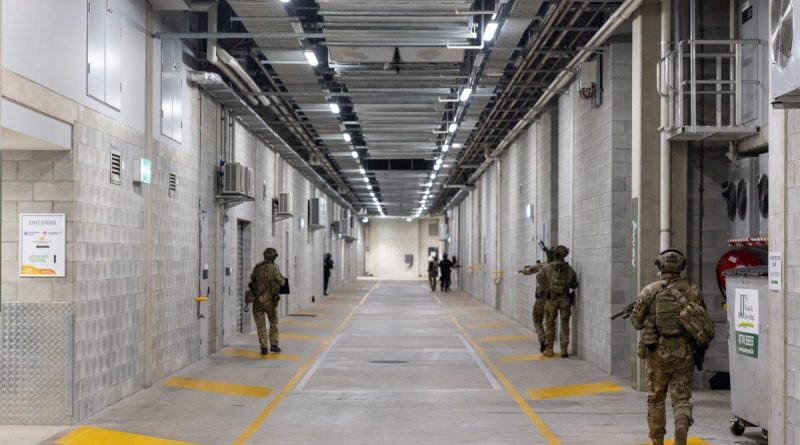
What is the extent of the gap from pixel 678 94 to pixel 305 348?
8988 mm

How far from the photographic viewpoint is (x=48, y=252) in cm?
908

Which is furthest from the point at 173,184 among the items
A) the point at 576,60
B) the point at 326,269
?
the point at 326,269

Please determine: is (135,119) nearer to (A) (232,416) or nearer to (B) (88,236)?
(B) (88,236)

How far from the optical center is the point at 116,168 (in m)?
10.5

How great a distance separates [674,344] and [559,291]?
7511 millimetres

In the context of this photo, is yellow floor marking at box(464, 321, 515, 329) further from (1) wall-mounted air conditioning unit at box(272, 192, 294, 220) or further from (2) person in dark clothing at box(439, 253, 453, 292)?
(2) person in dark clothing at box(439, 253, 453, 292)

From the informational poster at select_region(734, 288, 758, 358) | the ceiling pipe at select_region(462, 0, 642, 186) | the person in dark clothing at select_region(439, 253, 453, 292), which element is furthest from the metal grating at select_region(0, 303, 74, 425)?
the person in dark clothing at select_region(439, 253, 453, 292)

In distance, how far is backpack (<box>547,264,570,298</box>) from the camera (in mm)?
15461

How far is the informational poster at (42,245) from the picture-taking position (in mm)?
9062

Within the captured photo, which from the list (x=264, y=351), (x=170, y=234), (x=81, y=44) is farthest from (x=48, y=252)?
(x=264, y=351)

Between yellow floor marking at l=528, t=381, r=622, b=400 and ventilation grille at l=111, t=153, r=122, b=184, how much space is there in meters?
5.61

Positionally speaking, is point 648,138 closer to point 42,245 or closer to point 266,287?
point 42,245

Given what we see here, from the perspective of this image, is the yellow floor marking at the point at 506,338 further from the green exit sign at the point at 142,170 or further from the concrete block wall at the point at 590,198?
the green exit sign at the point at 142,170

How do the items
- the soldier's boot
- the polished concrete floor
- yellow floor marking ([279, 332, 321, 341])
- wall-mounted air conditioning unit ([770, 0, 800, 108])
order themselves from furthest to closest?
1. yellow floor marking ([279, 332, 321, 341])
2. the polished concrete floor
3. the soldier's boot
4. wall-mounted air conditioning unit ([770, 0, 800, 108])
